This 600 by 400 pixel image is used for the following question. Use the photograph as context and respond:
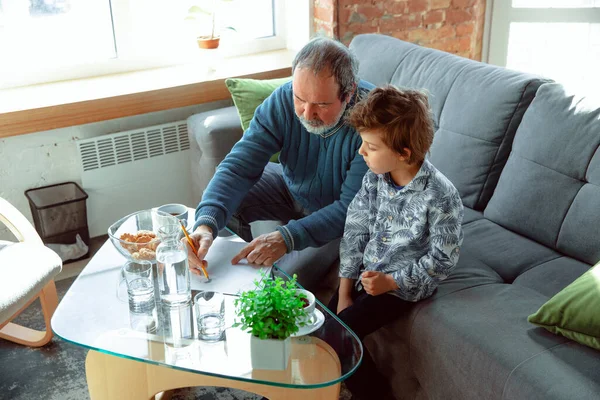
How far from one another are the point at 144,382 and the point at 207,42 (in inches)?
75.7

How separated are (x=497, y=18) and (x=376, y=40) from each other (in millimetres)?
989

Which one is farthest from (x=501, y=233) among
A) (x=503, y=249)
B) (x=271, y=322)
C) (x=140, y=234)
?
(x=140, y=234)

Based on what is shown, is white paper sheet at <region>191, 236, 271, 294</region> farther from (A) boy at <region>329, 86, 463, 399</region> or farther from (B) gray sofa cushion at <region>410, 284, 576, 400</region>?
(B) gray sofa cushion at <region>410, 284, 576, 400</region>

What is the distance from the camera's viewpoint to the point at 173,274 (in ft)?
5.52

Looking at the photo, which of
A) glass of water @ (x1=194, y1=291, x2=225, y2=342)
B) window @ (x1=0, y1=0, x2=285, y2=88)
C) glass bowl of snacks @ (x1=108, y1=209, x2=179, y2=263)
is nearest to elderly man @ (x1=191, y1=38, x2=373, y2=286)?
glass bowl of snacks @ (x1=108, y1=209, x2=179, y2=263)

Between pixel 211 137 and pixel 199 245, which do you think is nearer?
pixel 199 245

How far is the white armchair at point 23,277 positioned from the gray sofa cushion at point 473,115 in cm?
137

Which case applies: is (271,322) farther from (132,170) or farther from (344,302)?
(132,170)

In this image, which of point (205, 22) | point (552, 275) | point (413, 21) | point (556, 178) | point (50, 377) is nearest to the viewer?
point (552, 275)

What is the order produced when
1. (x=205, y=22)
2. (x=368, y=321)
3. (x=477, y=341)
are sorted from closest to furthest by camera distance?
(x=477, y=341), (x=368, y=321), (x=205, y=22)

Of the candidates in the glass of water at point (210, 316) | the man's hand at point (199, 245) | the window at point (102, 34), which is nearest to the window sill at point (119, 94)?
the window at point (102, 34)

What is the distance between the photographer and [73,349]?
2.35 metres

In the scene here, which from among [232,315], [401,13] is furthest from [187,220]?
[401,13]

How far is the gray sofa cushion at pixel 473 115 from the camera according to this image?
2.28 metres
